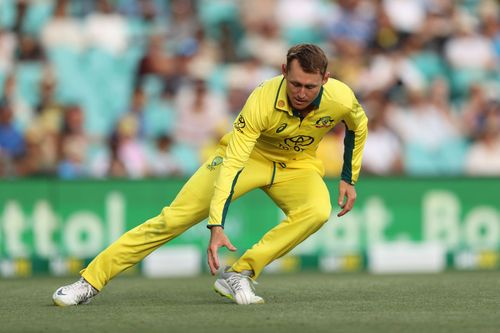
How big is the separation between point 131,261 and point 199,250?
16.3 ft

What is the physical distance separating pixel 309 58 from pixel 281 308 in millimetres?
1641

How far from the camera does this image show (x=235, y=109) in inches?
585

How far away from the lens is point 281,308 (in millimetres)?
7383

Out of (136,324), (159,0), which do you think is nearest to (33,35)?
(159,0)

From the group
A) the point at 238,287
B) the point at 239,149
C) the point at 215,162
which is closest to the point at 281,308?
the point at 238,287

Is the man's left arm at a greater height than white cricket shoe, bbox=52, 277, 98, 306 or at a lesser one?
greater

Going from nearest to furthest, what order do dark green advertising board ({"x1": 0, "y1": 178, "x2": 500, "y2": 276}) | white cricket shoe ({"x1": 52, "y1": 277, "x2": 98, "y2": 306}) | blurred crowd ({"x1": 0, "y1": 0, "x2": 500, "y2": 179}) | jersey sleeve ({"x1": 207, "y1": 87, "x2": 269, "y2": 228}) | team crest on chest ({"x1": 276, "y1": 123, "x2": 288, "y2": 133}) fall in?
jersey sleeve ({"x1": 207, "y1": 87, "x2": 269, "y2": 228}) → team crest on chest ({"x1": 276, "y1": 123, "x2": 288, "y2": 133}) → white cricket shoe ({"x1": 52, "y1": 277, "x2": 98, "y2": 306}) → dark green advertising board ({"x1": 0, "y1": 178, "x2": 500, "y2": 276}) → blurred crowd ({"x1": 0, "y1": 0, "x2": 500, "y2": 179})

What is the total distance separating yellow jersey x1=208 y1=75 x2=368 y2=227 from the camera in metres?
7.36

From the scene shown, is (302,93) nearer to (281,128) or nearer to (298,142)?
(281,128)

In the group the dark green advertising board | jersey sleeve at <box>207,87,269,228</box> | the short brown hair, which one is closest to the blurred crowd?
the dark green advertising board

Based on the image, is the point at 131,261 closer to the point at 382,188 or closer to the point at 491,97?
the point at 382,188

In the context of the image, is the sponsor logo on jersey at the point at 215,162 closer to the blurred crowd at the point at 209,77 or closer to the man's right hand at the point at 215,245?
the man's right hand at the point at 215,245

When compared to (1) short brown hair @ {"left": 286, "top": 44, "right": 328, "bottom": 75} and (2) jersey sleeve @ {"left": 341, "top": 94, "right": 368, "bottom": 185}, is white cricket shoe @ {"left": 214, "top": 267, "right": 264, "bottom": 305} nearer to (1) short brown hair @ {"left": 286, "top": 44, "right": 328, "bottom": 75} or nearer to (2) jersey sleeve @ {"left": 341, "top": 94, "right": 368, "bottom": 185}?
(2) jersey sleeve @ {"left": 341, "top": 94, "right": 368, "bottom": 185}

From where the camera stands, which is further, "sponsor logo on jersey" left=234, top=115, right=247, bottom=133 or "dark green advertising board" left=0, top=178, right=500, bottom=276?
"dark green advertising board" left=0, top=178, right=500, bottom=276
